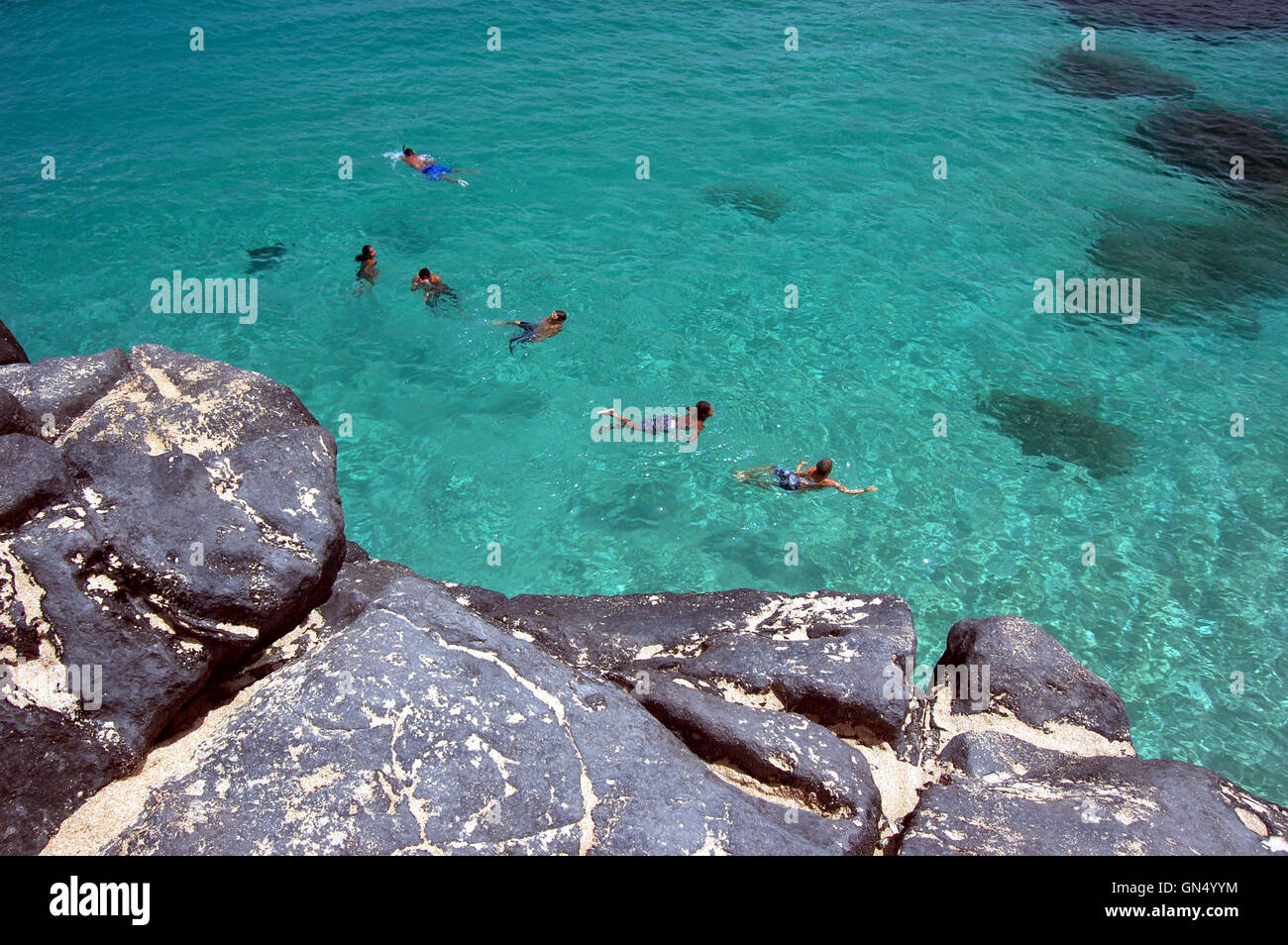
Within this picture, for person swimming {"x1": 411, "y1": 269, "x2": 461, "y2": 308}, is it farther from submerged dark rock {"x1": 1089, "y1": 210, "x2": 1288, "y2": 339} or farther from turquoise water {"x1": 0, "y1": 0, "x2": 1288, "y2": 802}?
submerged dark rock {"x1": 1089, "y1": 210, "x2": 1288, "y2": 339}

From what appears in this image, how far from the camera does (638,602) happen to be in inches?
277

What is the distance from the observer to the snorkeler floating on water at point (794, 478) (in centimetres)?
959

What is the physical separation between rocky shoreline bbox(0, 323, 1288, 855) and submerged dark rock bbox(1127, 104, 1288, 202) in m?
14.5

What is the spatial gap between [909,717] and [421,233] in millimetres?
11669

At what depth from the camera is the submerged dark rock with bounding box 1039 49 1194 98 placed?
1917cm

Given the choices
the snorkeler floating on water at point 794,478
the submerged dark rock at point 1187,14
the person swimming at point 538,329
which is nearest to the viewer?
the snorkeler floating on water at point 794,478

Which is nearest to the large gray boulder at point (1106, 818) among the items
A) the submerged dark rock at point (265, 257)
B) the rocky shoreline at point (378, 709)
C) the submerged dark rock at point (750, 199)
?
the rocky shoreline at point (378, 709)

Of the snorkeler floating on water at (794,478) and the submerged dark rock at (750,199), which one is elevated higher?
the submerged dark rock at (750,199)

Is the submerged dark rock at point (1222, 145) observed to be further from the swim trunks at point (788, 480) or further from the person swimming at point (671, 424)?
the person swimming at point (671, 424)

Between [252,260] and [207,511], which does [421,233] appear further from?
[207,511]

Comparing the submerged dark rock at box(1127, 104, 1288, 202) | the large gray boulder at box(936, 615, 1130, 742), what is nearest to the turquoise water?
the submerged dark rock at box(1127, 104, 1288, 202)

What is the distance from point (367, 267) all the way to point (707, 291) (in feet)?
17.2

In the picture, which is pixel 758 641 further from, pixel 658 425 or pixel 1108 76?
pixel 1108 76

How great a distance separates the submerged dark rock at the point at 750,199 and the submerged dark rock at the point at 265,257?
7.38m
